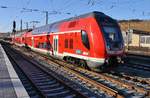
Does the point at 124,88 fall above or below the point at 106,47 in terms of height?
below

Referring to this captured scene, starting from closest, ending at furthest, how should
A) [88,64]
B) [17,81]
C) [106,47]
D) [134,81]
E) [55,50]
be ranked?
1. [17,81]
2. [134,81]
3. [106,47]
4. [88,64]
5. [55,50]

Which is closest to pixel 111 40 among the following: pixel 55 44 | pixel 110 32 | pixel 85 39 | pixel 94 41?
pixel 110 32

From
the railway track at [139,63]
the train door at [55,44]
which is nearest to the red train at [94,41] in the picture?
the train door at [55,44]

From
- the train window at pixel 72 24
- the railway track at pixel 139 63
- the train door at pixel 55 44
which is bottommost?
the railway track at pixel 139 63

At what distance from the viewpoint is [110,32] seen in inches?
645

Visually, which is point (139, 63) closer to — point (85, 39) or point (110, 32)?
point (110, 32)

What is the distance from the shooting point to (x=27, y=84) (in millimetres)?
13742

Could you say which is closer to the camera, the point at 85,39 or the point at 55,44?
the point at 85,39

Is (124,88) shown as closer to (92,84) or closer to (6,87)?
(92,84)

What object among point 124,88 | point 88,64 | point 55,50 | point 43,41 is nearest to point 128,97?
point 124,88

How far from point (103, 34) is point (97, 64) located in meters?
1.50

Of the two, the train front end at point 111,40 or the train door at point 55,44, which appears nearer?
the train front end at point 111,40

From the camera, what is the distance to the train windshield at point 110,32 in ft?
52.4

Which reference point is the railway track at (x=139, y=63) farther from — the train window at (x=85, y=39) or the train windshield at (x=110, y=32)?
the train window at (x=85, y=39)
